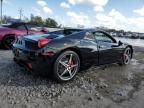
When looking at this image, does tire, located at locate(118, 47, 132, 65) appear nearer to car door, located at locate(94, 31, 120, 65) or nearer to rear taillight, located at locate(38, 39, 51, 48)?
car door, located at locate(94, 31, 120, 65)

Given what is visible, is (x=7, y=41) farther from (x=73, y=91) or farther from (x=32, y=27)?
(x=73, y=91)

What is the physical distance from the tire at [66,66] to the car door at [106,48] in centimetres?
89

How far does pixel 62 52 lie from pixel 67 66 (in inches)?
14.5

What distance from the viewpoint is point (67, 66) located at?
4.11 m

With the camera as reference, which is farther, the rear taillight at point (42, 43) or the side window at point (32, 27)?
the side window at point (32, 27)

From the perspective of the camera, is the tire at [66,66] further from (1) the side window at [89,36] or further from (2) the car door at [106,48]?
(2) the car door at [106,48]

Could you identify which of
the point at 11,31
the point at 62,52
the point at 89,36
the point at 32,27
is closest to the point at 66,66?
the point at 62,52

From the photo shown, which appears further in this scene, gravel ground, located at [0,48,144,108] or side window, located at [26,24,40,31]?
side window, located at [26,24,40,31]

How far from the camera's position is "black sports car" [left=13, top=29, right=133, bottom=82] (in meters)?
3.77

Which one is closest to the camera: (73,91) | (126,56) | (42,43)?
(73,91)

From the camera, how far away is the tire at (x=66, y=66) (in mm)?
3894

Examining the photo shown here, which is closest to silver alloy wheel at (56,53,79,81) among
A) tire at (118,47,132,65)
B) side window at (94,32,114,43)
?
side window at (94,32,114,43)

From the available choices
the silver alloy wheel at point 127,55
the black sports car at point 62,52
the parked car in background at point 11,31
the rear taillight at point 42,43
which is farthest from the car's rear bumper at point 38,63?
the parked car in background at point 11,31

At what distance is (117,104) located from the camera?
10.5 feet
